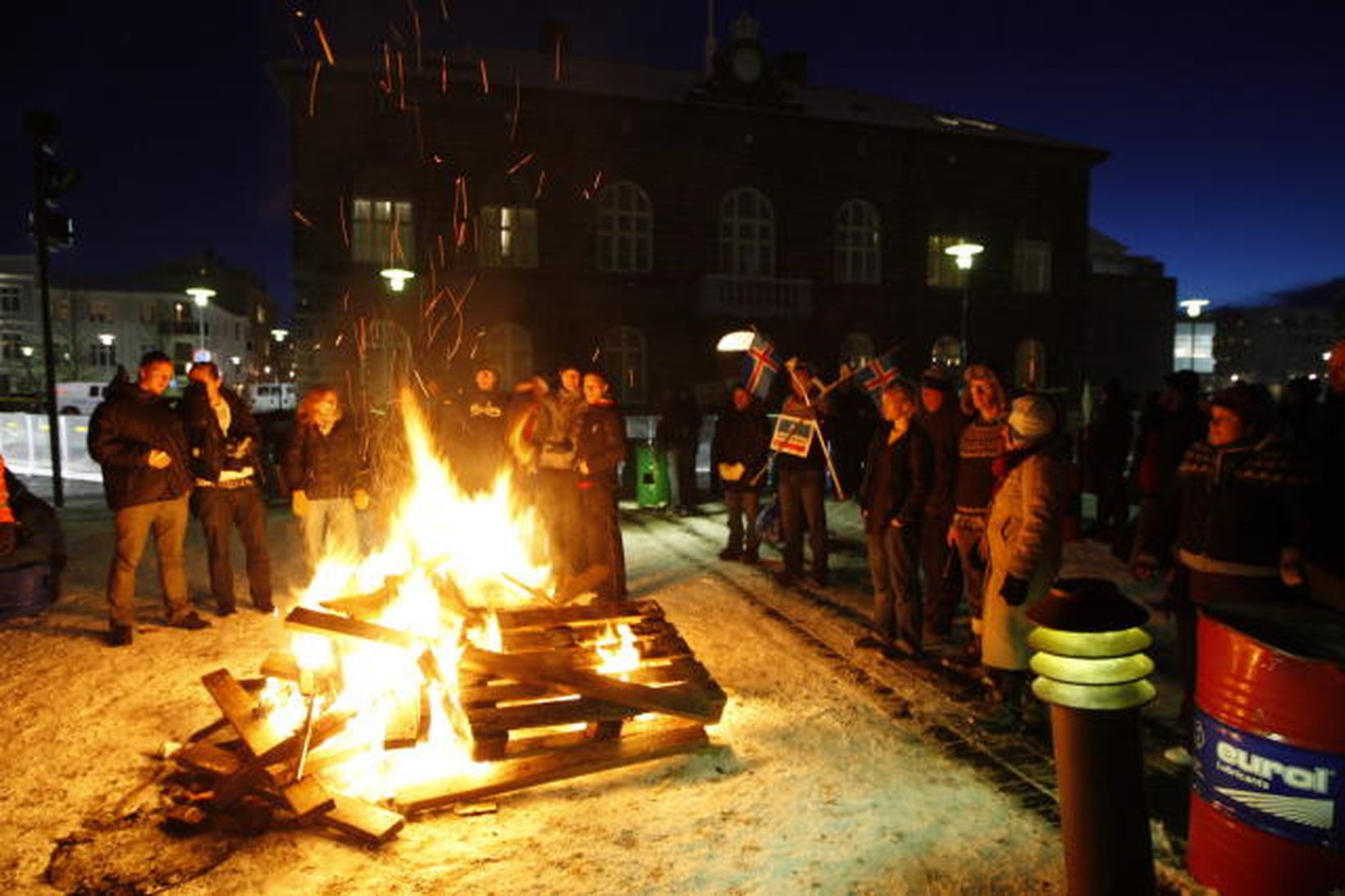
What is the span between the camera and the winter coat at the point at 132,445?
639cm

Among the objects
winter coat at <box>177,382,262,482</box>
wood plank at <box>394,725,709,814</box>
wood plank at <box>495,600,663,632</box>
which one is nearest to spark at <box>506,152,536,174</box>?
winter coat at <box>177,382,262,482</box>

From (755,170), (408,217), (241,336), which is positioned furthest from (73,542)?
(241,336)

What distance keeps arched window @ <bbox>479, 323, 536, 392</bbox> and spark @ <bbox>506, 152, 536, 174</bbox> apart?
4.06 metres

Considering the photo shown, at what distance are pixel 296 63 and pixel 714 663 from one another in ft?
68.4

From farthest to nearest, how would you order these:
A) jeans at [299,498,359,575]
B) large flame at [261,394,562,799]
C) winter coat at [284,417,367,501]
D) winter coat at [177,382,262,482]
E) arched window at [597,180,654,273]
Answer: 1. arched window at [597,180,654,273]
2. jeans at [299,498,359,575]
3. winter coat at [284,417,367,501]
4. winter coat at [177,382,262,482]
5. large flame at [261,394,562,799]

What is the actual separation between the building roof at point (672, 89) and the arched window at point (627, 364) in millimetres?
6533

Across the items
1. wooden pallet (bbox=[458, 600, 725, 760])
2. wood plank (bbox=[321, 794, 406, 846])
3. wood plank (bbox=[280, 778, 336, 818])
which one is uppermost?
wooden pallet (bbox=[458, 600, 725, 760])

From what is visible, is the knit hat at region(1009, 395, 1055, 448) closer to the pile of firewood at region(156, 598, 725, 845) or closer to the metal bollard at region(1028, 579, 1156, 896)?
the metal bollard at region(1028, 579, 1156, 896)

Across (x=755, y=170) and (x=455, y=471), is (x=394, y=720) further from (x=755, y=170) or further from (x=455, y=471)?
(x=755, y=170)

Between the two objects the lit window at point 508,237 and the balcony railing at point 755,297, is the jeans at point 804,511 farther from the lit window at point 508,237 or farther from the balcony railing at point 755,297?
the balcony railing at point 755,297

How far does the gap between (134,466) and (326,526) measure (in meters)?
1.63

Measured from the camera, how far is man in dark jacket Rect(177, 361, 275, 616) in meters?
6.99

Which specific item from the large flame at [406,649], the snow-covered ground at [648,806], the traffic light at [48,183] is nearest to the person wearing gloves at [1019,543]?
the snow-covered ground at [648,806]

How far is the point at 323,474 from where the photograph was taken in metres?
7.41
